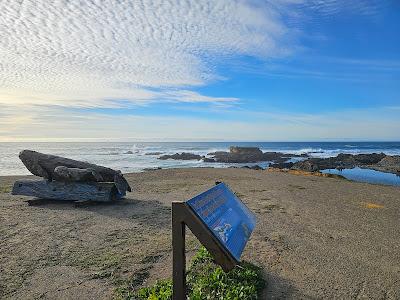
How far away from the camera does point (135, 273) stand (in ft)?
17.7

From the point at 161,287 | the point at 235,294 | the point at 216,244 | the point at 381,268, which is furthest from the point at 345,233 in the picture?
the point at 216,244

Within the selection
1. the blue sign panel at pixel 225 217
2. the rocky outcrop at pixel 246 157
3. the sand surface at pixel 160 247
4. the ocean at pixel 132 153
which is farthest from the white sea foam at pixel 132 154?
the blue sign panel at pixel 225 217

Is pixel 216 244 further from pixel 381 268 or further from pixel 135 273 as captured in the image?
pixel 381 268

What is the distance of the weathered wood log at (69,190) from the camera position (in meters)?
10.5

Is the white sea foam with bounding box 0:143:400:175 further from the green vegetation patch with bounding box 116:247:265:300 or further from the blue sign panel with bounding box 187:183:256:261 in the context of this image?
the blue sign panel with bounding box 187:183:256:261

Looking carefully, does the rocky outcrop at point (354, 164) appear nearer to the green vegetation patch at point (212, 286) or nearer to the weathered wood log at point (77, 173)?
the weathered wood log at point (77, 173)

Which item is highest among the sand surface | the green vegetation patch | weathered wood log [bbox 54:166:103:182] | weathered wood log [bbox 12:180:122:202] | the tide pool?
weathered wood log [bbox 54:166:103:182]

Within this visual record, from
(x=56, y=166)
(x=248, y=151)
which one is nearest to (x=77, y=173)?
(x=56, y=166)

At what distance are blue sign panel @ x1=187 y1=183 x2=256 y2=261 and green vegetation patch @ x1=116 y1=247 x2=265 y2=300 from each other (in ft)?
2.30

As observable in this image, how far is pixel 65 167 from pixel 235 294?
299 inches

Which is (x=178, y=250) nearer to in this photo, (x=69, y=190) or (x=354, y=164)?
(x=69, y=190)

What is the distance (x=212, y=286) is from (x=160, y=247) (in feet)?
7.43

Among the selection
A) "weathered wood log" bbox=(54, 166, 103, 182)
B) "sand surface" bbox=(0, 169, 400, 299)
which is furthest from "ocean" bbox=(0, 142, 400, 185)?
"weathered wood log" bbox=(54, 166, 103, 182)

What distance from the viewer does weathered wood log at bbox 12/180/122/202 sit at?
1047 cm
